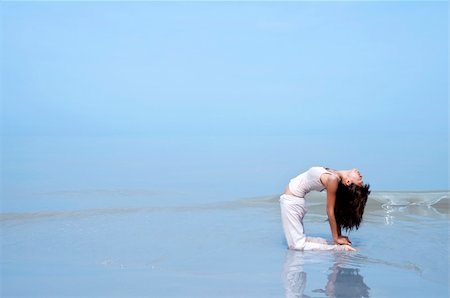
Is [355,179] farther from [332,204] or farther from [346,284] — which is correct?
[346,284]

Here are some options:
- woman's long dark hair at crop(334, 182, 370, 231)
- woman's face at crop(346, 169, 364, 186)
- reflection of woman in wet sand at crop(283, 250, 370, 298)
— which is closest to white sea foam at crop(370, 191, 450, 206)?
woman's long dark hair at crop(334, 182, 370, 231)

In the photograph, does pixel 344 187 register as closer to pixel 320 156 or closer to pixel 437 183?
pixel 437 183

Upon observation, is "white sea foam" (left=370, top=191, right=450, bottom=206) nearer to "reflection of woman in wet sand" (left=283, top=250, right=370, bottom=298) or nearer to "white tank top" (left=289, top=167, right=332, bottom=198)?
"white tank top" (left=289, top=167, right=332, bottom=198)

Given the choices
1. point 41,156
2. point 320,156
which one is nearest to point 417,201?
point 320,156

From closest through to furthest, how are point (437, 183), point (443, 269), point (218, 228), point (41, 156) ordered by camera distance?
point (443, 269) < point (218, 228) < point (437, 183) < point (41, 156)

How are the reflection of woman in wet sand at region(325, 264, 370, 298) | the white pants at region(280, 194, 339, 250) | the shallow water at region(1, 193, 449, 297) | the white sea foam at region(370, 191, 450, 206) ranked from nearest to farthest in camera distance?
1. the reflection of woman in wet sand at region(325, 264, 370, 298)
2. the shallow water at region(1, 193, 449, 297)
3. the white pants at region(280, 194, 339, 250)
4. the white sea foam at region(370, 191, 450, 206)

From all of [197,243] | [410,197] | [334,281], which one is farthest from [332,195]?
[410,197]

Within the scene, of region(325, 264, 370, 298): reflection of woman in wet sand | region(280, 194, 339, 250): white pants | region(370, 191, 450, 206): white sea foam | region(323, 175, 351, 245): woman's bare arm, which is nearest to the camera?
region(325, 264, 370, 298): reflection of woman in wet sand

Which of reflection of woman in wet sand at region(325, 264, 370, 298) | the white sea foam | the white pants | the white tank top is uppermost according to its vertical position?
the white tank top

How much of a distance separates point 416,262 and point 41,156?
56.1 ft

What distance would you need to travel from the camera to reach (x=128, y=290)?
5297mm

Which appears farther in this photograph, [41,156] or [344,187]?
[41,156]

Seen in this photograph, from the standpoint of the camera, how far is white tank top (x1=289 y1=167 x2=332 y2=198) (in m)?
7.02

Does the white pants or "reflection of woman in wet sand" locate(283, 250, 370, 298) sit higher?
the white pants
